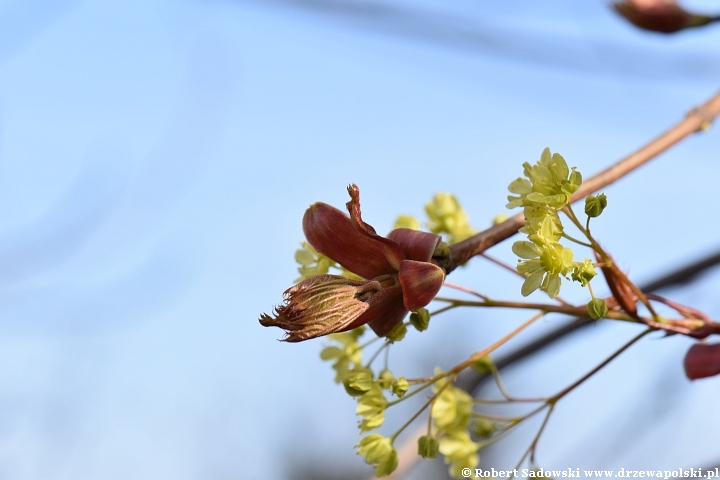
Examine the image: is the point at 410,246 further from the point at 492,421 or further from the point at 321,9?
the point at 321,9

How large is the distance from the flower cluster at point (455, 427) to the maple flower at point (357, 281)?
453mm

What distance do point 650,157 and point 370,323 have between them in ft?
1.88

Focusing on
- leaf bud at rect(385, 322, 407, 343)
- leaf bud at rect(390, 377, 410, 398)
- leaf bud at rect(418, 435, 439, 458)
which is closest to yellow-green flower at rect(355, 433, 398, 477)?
leaf bud at rect(418, 435, 439, 458)

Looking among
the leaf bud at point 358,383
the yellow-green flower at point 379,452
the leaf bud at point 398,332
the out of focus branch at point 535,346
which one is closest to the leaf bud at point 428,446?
the yellow-green flower at point 379,452

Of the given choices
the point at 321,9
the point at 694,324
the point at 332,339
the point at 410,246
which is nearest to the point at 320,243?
the point at 410,246

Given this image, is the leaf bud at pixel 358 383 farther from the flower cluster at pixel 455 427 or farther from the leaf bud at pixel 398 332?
the flower cluster at pixel 455 427

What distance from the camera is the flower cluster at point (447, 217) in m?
1.46

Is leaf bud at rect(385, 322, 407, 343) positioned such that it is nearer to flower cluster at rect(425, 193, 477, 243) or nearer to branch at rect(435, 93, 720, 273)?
branch at rect(435, 93, 720, 273)

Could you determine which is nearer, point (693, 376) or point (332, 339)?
point (693, 376)

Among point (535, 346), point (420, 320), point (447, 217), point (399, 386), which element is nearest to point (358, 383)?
point (399, 386)

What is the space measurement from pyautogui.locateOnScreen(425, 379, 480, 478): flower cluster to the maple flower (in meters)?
0.45

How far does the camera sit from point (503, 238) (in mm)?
1005

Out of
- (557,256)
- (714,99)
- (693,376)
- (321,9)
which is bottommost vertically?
(693,376)

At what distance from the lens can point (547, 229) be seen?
0.92 metres
